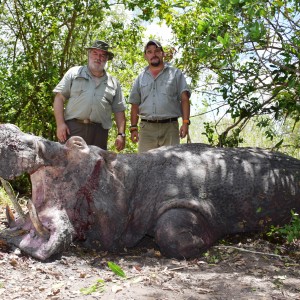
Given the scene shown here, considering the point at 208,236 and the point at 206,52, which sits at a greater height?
the point at 206,52

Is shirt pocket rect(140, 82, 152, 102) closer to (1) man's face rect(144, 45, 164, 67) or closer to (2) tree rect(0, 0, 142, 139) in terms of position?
(1) man's face rect(144, 45, 164, 67)

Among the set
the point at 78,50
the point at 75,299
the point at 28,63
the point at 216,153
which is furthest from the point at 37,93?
the point at 75,299

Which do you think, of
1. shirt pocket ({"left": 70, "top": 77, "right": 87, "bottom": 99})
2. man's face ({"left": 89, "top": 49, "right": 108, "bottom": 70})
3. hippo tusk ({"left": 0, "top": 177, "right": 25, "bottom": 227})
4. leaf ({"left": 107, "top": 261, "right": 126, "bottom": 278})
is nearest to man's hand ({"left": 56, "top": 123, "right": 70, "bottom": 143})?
shirt pocket ({"left": 70, "top": 77, "right": 87, "bottom": 99})

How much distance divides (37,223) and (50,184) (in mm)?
455

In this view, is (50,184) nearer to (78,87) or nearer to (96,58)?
(78,87)

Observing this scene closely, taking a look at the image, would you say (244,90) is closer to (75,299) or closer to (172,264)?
(172,264)

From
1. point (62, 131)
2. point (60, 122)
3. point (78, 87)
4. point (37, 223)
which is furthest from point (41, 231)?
point (78, 87)

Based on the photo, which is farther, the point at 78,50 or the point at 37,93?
the point at 78,50

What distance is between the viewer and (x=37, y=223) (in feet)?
14.9

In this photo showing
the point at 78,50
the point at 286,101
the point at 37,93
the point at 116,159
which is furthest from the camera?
the point at 78,50

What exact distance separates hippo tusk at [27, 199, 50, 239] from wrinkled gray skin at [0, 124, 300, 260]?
44mm

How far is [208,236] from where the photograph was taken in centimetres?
503

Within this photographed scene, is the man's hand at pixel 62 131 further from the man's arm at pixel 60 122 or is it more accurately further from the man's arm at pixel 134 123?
the man's arm at pixel 134 123

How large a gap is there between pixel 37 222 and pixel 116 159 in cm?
114
